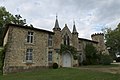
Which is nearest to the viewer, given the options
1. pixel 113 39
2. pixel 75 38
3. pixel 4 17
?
pixel 75 38

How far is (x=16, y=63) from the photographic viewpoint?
1914 cm

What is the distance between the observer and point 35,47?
2127 centimetres

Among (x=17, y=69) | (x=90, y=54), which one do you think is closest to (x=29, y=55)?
(x=17, y=69)

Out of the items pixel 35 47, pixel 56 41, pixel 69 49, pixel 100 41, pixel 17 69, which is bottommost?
pixel 17 69

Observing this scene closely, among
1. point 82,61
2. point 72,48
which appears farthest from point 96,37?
point 72,48

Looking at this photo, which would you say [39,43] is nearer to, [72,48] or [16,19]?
[72,48]

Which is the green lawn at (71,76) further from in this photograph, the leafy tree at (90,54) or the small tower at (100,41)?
the small tower at (100,41)

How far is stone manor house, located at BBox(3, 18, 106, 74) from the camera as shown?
19.1m

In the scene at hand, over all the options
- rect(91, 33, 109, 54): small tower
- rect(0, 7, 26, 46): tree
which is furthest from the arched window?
rect(0, 7, 26, 46): tree

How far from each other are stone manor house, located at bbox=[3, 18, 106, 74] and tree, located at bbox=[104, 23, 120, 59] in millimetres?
19908

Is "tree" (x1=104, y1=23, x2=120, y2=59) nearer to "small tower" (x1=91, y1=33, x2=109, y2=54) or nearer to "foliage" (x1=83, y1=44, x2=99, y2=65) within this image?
"small tower" (x1=91, y1=33, x2=109, y2=54)

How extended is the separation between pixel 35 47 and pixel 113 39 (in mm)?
29206

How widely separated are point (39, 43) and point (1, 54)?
564 cm

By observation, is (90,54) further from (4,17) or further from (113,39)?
(4,17)
